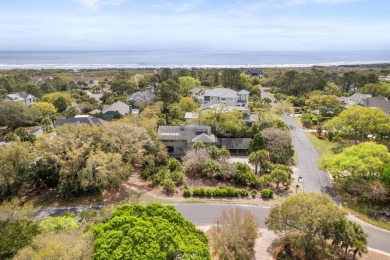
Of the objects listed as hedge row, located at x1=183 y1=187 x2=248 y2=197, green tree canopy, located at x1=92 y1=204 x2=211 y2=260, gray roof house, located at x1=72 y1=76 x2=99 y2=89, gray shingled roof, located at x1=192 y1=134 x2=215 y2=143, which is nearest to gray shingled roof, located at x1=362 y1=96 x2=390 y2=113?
gray shingled roof, located at x1=192 y1=134 x2=215 y2=143

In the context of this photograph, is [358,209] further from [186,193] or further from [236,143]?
[236,143]

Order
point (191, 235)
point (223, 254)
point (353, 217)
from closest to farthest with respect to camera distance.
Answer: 1. point (191, 235)
2. point (223, 254)
3. point (353, 217)

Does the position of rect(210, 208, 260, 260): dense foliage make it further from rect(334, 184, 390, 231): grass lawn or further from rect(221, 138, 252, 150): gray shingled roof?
rect(221, 138, 252, 150): gray shingled roof

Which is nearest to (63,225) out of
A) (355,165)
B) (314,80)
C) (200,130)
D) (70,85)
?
(200,130)

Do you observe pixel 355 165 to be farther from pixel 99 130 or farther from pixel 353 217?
pixel 99 130

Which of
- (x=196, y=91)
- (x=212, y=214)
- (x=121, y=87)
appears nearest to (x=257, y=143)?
(x=212, y=214)

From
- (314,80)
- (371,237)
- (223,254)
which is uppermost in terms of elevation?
(314,80)
